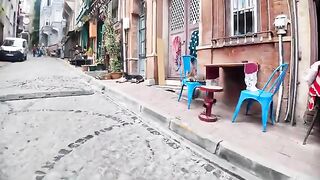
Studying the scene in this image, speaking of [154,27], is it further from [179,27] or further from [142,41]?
[142,41]

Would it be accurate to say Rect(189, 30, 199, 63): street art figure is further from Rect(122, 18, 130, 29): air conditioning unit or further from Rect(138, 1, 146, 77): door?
Rect(122, 18, 130, 29): air conditioning unit

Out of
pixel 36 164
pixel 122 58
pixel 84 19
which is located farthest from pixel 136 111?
pixel 84 19

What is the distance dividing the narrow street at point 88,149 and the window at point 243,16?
3026 millimetres

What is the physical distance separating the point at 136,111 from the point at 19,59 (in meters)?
19.8

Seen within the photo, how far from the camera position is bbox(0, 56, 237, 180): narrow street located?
285 cm

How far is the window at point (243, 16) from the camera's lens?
5.61 m

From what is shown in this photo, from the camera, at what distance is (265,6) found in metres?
5.22

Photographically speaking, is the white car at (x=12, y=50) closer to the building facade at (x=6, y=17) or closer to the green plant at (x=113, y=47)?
the building facade at (x=6, y=17)

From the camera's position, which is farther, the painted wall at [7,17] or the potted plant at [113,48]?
the painted wall at [7,17]

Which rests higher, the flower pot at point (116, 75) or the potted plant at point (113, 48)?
the potted plant at point (113, 48)

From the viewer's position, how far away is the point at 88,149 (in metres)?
3.45

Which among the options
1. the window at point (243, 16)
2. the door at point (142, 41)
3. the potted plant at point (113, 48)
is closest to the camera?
the window at point (243, 16)

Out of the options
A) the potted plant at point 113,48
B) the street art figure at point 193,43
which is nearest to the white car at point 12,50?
the potted plant at point 113,48

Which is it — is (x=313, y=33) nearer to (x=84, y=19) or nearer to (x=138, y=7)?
(x=138, y=7)
